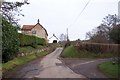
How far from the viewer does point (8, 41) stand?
31.6m

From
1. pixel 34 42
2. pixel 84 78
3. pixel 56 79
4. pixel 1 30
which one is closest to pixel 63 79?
pixel 56 79

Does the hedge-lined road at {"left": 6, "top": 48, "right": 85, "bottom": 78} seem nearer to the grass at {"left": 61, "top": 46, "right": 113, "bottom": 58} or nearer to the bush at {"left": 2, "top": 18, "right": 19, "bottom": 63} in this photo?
the bush at {"left": 2, "top": 18, "right": 19, "bottom": 63}

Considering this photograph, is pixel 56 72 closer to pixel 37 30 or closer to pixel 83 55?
pixel 83 55

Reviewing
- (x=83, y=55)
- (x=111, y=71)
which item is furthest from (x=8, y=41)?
(x=83, y=55)

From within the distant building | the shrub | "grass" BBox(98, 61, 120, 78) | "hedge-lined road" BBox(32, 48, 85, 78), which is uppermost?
the distant building

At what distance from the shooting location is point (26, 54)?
47.7 metres

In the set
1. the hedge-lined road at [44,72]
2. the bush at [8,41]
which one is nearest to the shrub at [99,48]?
the bush at [8,41]

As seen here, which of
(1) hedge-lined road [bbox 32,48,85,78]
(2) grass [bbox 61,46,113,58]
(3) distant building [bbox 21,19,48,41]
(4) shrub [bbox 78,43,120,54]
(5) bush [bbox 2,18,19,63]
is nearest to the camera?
(1) hedge-lined road [bbox 32,48,85,78]

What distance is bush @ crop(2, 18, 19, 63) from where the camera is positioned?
97.2 feet

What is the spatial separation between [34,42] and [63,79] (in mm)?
44930

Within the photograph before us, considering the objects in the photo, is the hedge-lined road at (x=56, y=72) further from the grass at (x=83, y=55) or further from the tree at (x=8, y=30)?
the grass at (x=83, y=55)

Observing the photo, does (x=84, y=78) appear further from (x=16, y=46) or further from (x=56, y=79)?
(x=16, y=46)

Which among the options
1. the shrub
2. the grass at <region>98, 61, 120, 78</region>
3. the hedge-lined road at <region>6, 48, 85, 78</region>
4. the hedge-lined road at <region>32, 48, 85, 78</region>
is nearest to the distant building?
the shrub

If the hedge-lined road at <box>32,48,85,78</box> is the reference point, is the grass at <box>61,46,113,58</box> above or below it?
above
